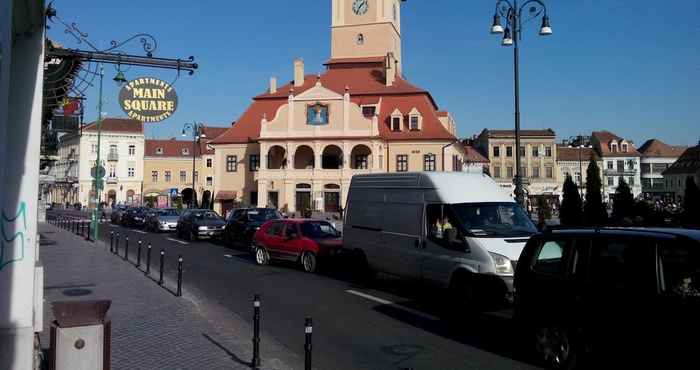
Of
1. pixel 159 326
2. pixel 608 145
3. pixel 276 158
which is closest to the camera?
pixel 159 326

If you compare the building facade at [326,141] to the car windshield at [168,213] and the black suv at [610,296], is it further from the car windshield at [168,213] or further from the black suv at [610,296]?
the black suv at [610,296]

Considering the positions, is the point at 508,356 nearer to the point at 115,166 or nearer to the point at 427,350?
the point at 427,350

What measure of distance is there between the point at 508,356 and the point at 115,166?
96.2 metres

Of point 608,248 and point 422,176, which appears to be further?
point 422,176

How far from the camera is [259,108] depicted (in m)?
66.6

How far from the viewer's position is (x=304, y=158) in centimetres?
6312

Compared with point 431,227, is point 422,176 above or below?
above

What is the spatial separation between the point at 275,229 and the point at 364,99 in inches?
1799

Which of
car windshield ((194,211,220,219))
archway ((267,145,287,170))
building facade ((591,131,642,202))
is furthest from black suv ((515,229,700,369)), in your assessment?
building facade ((591,131,642,202))

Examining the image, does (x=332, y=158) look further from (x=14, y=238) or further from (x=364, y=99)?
(x=14, y=238)

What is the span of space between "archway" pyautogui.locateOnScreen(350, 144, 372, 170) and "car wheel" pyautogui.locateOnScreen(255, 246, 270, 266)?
4045cm

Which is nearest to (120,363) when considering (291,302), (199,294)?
(291,302)

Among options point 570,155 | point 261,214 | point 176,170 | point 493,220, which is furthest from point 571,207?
point 176,170

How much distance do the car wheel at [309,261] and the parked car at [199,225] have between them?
43.6 ft
